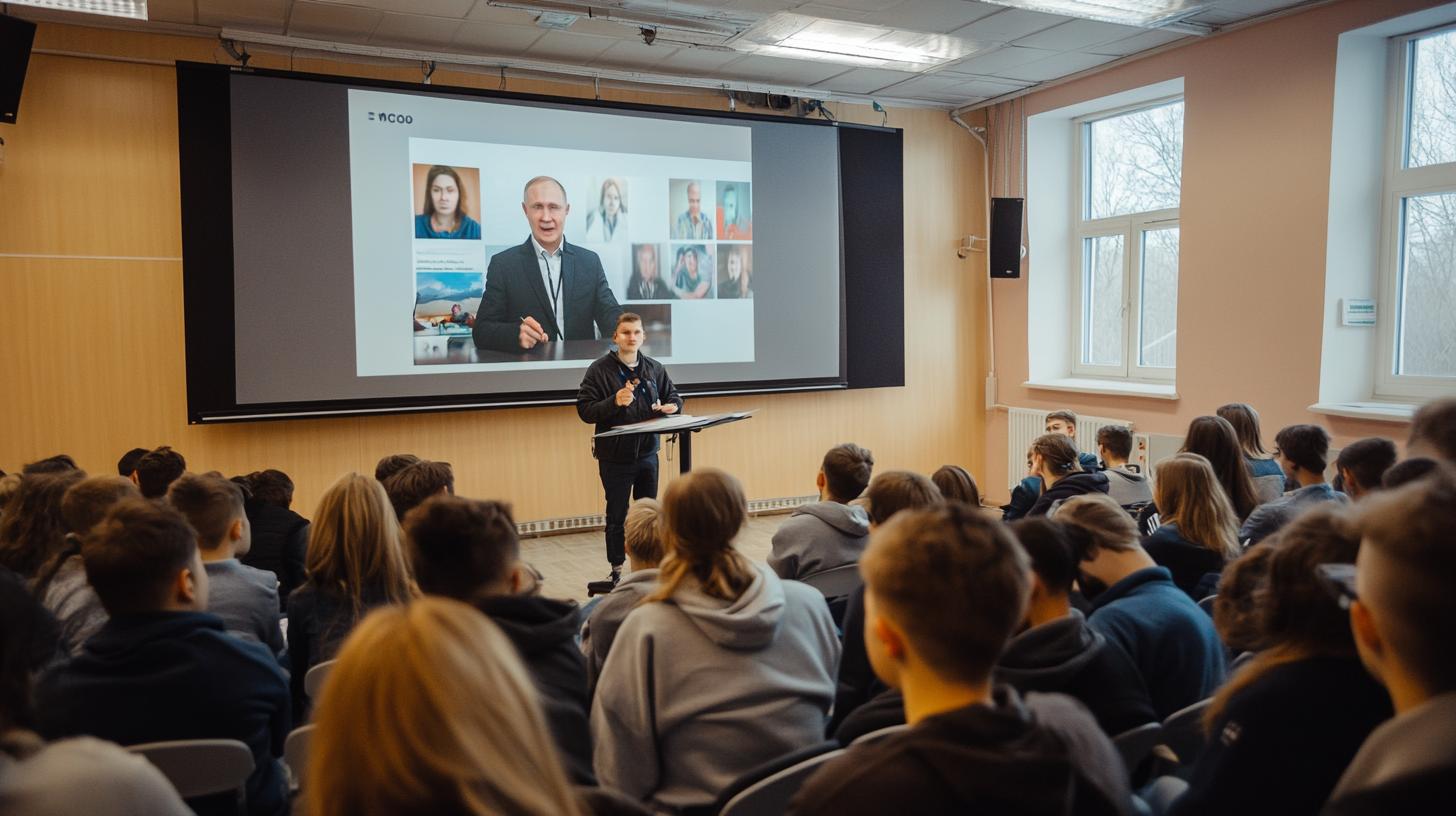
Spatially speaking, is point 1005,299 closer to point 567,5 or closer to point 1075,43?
point 1075,43

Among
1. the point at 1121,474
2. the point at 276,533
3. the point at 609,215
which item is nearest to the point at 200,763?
the point at 276,533

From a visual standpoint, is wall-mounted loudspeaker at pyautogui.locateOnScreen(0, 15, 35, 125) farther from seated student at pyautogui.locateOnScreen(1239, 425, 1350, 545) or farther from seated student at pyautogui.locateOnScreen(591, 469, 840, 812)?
seated student at pyautogui.locateOnScreen(1239, 425, 1350, 545)

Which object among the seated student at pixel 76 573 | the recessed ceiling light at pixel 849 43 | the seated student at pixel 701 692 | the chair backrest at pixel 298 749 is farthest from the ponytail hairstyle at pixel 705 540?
the recessed ceiling light at pixel 849 43

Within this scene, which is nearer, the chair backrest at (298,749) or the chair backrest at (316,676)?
the chair backrest at (298,749)

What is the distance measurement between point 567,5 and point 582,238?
1.69 meters

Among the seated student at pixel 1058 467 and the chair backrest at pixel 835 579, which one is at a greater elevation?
the seated student at pixel 1058 467

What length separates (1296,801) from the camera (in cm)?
133

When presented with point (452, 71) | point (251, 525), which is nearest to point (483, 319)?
point (452, 71)

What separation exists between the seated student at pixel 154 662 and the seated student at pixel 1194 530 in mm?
2390

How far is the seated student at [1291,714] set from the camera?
1.34 meters

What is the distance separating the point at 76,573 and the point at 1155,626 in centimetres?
254

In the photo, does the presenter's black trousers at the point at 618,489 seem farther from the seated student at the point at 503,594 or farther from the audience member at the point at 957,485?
the seated student at the point at 503,594

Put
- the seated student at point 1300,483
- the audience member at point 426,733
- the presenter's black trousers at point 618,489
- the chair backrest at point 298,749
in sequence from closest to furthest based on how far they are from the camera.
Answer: the audience member at point 426,733
the chair backrest at point 298,749
the seated student at point 1300,483
the presenter's black trousers at point 618,489

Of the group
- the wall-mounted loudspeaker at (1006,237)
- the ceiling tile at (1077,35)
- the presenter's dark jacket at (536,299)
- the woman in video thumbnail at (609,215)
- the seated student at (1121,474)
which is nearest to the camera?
the seated student at (1121,474)
